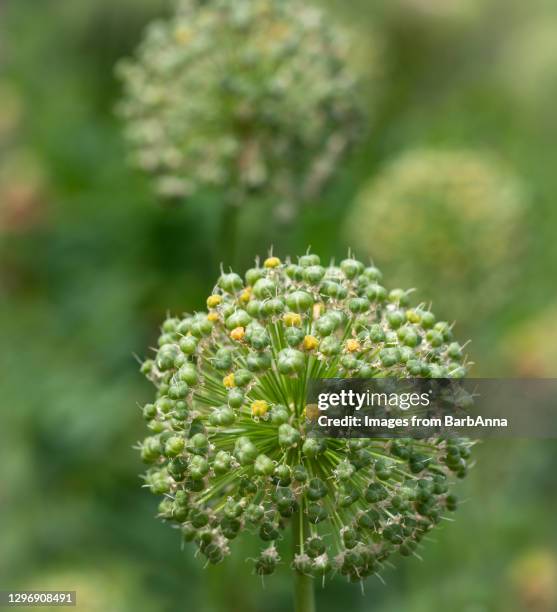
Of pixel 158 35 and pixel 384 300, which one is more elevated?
pixel 158 35

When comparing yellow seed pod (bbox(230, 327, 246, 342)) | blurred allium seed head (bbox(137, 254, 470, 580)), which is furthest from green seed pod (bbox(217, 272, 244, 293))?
yellow seed pod (bbox(230, 327, 246, 342))

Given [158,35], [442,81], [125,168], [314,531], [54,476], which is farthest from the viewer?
[442,81]

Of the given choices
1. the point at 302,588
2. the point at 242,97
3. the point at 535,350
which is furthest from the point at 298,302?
the point at 535,350

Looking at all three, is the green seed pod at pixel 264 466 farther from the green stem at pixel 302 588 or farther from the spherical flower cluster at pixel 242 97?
the spherical flower cluster at pixel 242 97

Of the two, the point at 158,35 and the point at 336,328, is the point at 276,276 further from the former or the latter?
the point at 158,35

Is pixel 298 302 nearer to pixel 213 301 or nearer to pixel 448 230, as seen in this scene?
pixel 213 301

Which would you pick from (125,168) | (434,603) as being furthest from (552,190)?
(434,603)
